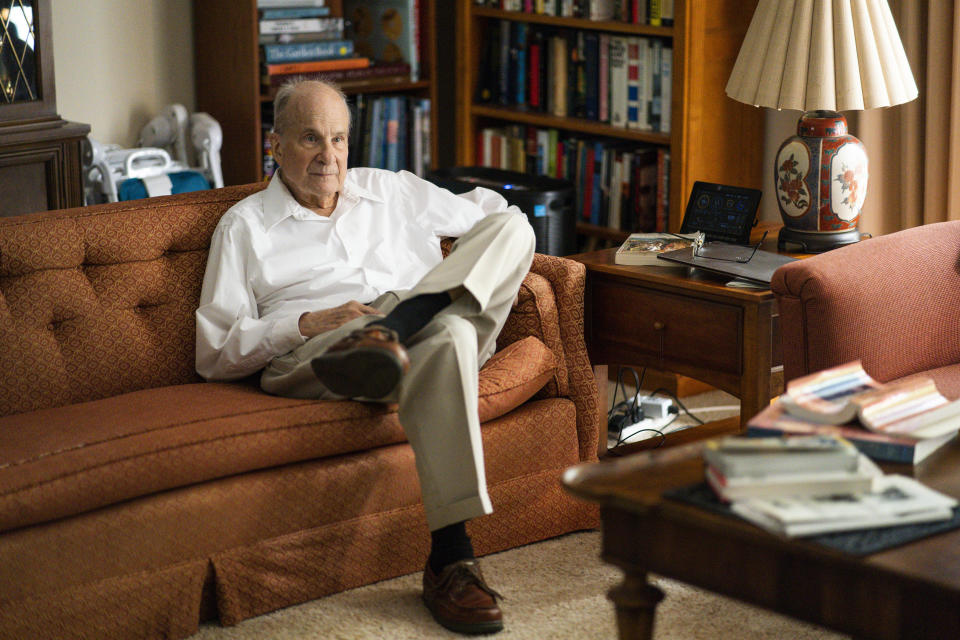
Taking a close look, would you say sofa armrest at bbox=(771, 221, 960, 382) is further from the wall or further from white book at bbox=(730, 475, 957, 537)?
the wall

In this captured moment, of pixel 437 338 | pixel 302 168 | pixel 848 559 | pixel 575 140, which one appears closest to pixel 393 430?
pixel 437 338

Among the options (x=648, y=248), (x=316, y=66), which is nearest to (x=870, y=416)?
(x=648, y=248)

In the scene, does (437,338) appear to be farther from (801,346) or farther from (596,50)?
(596,50)

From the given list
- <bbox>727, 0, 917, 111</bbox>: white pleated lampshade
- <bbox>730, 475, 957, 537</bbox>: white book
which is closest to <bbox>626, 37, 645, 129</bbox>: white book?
<bbox>727, 0, 917, 111</bbox>: white pleated lampshade

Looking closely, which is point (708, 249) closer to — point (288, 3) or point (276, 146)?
point (276, 146)

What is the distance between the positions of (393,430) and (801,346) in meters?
0.80

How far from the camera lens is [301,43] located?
3.95 meters

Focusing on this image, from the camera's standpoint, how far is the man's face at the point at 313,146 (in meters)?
2.64

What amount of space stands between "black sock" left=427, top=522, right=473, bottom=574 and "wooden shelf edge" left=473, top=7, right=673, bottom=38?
1.82m

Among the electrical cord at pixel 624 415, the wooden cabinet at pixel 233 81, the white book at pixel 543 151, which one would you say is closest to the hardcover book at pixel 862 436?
the electrical cord at pixel 624 415

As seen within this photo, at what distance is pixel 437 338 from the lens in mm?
2221

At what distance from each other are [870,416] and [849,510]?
12.7 inches

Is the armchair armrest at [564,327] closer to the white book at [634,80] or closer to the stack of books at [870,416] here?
the stack of books at [870,416]

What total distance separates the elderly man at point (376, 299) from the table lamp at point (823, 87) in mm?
668
